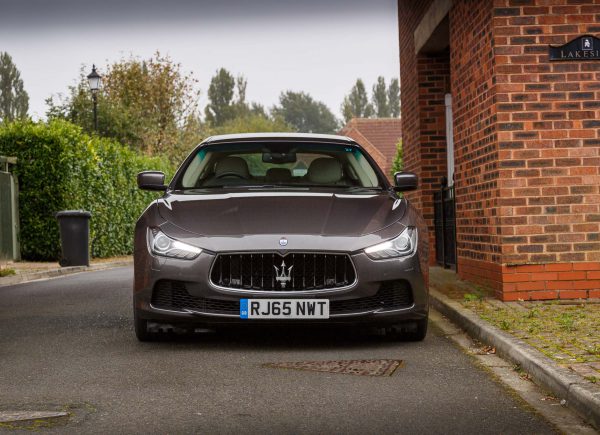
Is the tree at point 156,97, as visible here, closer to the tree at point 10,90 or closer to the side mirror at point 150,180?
the side mirror at point 150,180

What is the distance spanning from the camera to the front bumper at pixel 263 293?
6816mm

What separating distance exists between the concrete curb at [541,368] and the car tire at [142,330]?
8.08ft

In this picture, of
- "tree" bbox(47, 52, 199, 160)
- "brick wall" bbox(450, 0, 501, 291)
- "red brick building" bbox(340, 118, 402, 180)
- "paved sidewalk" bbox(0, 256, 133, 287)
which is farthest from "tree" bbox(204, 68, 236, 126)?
"brick wall" bbox(450, 0, 501, 291)

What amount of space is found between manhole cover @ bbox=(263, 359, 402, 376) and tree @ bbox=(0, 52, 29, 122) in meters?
94.1

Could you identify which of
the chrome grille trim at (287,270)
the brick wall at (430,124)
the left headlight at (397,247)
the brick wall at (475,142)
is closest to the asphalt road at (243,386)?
the chrome grille trim at (287,270)

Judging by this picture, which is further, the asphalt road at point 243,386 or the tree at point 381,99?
the tree at point 381,99

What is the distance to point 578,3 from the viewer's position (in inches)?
364

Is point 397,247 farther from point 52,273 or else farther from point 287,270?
point 52,273

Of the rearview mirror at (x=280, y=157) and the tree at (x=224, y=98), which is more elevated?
the tree at (x=224, y=98)

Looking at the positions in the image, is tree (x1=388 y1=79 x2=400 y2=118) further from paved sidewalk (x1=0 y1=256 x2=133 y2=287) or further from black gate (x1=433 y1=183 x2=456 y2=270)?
black gate (x1=433 y1=183 x2=456 y2=270)

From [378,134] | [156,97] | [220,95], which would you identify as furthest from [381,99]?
[156,97]

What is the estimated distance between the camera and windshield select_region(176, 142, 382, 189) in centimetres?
824

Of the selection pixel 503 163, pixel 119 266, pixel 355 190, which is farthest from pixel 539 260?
pixel 119 266

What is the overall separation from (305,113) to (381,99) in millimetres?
12697
